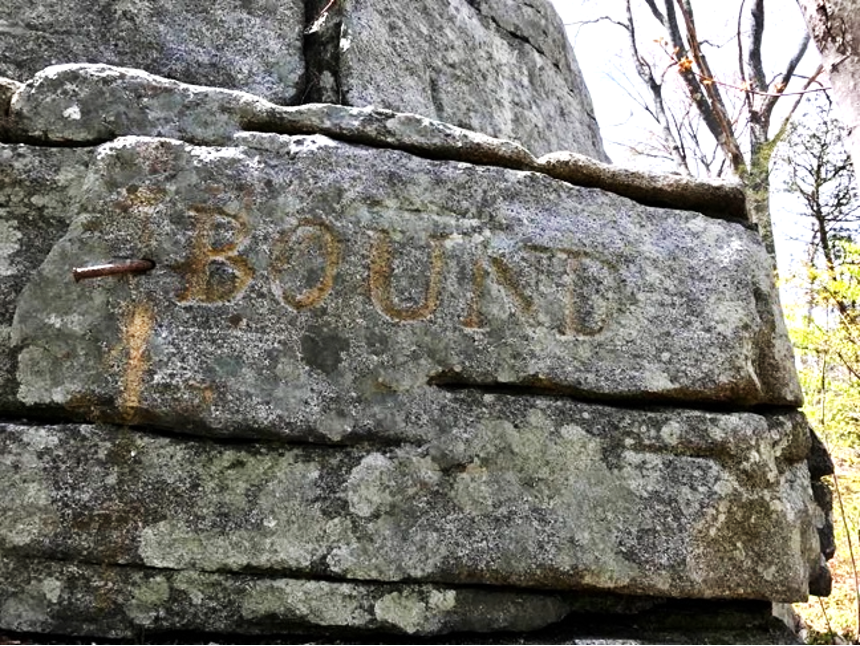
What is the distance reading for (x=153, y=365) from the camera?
200cm

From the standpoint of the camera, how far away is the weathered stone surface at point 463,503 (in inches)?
75.2

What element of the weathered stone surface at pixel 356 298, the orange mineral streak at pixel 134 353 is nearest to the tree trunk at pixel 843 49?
the weathered stone surface at pixel 356 298

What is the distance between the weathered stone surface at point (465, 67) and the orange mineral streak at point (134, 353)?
1.29 meters

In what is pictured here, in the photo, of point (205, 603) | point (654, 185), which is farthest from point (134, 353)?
point (654, 185)

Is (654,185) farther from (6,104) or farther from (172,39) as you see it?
(6,104)

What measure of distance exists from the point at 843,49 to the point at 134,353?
7.86 feet

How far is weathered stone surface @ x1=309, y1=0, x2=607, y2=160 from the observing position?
118 inches

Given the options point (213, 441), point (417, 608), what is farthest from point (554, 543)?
point (213, 441)

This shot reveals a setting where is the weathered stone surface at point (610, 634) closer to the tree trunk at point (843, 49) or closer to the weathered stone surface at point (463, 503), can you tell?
the weathered stone surface at point (463, 503)

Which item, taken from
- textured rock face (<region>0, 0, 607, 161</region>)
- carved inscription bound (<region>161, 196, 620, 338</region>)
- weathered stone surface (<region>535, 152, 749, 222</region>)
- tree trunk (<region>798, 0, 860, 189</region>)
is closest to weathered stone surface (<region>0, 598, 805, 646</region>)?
carved inscription bound (<region>161, 196, 620, 338</region>)

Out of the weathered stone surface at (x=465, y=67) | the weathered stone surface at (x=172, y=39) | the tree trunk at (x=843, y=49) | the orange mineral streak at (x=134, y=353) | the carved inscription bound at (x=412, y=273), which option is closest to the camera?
Answer: the orange mineral streak at (x=134, y=353)

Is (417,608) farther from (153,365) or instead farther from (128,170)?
(128,170)

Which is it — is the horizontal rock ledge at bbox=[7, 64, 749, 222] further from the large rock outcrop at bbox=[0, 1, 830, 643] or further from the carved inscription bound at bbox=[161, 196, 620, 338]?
the carved inscription bound at bbox=[161, 196, 620, 338]

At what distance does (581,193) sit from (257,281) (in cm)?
106
